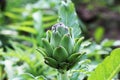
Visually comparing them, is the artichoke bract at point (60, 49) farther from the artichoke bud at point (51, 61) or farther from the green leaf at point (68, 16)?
the green leaf at point (68, 16)

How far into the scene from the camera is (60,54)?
0.73 metres

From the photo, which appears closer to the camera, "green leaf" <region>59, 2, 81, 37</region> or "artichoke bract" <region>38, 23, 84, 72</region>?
"artichoke bract" <region>38, 23, 84, 72</region>

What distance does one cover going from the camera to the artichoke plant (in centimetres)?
73

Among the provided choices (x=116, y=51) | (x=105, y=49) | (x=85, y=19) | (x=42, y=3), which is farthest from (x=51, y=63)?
(x=85, y=19)

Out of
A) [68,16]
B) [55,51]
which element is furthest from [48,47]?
[68,16]

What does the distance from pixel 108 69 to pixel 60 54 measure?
0.09 m

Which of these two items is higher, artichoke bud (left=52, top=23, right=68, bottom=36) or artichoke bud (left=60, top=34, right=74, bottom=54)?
artichoke bud (left=52, top=23, right=68, bottom=36)

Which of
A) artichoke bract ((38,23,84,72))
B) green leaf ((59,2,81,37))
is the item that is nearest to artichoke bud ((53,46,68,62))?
artichoke bract ((38,23,84,72))

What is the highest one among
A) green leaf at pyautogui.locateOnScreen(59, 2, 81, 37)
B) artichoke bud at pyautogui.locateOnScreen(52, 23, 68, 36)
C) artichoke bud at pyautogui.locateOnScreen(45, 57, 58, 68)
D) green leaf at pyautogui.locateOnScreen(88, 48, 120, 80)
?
green leaf at pyautogui.locateOnScreen(59, 2, 81, 37)

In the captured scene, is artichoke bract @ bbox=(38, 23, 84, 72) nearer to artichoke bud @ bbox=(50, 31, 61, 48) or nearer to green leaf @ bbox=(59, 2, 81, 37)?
artichoke bud @ bbox=(50, 31, 61, 48)

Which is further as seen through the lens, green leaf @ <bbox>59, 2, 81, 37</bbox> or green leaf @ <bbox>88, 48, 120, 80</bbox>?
green leaf @ <bbox>59, 2, 81, 37</bbox>

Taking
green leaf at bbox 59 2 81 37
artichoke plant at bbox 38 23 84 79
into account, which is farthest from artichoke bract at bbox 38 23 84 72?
green leaf at bbox 59 2 81 37

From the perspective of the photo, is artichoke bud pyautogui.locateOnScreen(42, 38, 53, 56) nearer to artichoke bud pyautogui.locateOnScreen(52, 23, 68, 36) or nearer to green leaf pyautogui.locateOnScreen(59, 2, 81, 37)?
artichoke bud pyautogui.locateOnScreen(52, 23, 68, 36)

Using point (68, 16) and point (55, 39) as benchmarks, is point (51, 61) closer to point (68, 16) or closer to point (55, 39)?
point (55, 39)
